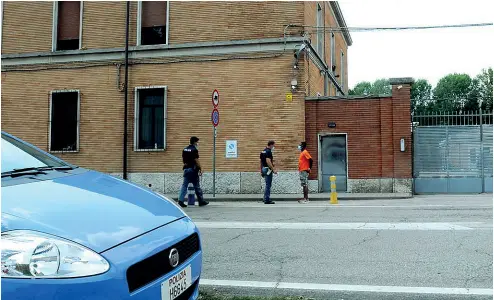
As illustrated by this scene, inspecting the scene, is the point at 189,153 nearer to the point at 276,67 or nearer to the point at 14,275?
the point at 276,67

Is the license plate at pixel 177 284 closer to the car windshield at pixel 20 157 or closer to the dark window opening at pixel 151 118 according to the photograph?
the car windshield at pixel 20 157

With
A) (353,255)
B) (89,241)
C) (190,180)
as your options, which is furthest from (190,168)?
(89,241)

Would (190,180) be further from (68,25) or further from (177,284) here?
(68,25)

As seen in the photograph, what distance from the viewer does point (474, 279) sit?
4.41m

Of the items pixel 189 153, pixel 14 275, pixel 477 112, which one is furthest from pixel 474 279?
pixel 477 112

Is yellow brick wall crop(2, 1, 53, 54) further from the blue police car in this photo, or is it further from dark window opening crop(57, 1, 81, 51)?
the blue police car

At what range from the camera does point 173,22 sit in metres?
16.3

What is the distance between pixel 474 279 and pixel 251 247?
2.79 metres

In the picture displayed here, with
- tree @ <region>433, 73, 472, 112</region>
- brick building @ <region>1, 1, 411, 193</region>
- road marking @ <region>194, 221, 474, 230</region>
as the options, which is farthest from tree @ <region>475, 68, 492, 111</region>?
road marking @ <region>194, 221, 474, 230</region>

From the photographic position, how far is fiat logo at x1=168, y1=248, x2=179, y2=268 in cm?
261

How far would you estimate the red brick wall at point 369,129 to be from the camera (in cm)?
1480

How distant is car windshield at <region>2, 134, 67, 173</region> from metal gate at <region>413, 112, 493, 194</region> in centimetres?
1374

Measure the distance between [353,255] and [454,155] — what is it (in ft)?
37.0

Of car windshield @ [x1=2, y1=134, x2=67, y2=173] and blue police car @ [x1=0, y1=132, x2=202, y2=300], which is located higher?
car windshield @ [x1=2, y1=134, x2=67, y2=173]
